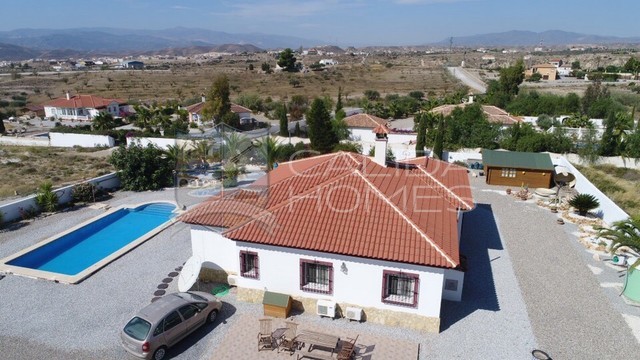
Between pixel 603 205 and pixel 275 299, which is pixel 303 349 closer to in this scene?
pixel 275 299

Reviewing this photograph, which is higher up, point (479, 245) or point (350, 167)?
point (350, 167)

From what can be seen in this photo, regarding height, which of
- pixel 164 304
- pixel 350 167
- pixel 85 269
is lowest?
pixel 85 269

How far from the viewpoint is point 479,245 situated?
21.4 m

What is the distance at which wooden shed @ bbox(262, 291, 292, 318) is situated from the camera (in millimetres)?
14898

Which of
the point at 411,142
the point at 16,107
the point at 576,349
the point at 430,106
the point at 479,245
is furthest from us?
the point at 16,107

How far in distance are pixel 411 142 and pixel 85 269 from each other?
35.7 m

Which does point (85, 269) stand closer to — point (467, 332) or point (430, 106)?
point (467, 332)

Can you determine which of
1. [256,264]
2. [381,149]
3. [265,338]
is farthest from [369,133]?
[265,338]

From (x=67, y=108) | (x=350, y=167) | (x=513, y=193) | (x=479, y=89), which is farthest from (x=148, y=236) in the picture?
(x=479, y=89)

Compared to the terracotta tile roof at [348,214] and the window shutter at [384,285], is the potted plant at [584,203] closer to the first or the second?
the terracotta tile roof at [348,214]

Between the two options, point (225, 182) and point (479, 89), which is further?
point (479, 89)

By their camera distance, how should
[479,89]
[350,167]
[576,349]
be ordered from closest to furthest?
[576,349], [350,167], [479,89]

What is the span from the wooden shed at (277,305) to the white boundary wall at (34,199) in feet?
56.9

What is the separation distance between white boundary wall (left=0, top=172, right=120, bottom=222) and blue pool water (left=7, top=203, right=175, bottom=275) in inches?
152
